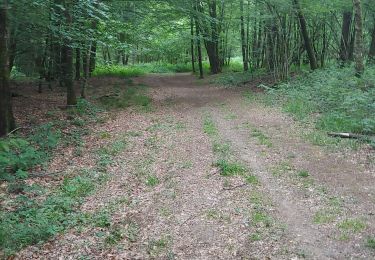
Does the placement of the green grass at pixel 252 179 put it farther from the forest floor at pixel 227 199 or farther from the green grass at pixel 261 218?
the green grass at pixel 261 218

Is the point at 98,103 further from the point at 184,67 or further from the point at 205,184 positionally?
the point at 184,67

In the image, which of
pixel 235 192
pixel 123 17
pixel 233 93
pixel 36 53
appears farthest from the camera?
pixel 233 93

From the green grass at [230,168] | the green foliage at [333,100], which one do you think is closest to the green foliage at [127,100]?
the green foliage at [333,100]

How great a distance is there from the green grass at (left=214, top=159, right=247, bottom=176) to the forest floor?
0.08ft

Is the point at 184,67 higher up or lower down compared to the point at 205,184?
higher up

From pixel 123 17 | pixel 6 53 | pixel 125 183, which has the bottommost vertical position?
pixel 125 183

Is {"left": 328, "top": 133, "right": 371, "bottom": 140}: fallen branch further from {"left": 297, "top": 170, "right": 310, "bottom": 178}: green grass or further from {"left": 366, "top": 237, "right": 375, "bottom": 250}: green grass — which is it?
{"left": 366, "top": 237, "right": 375, "bottom": 250}: green grass

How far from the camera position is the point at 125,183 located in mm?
8125

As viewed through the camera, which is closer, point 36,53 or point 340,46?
point 36,53

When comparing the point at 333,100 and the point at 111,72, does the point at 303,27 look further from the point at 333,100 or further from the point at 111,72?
the point at 111,72

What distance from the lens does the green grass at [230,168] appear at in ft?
26.4

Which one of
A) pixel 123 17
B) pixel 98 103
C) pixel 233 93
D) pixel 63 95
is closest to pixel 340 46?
pixel 233 93

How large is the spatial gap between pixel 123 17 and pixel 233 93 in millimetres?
7303

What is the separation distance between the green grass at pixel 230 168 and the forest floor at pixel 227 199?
2 cm
